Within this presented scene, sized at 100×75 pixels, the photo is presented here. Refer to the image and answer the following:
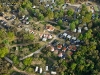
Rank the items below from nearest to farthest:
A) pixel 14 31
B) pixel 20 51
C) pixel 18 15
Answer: pixel 20 51 → pixel 14 31 → pixel 18 15

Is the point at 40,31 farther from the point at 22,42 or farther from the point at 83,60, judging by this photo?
the point at 83,60

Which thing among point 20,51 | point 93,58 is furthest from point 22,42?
point 93,58

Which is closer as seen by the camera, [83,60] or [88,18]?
[83,60]

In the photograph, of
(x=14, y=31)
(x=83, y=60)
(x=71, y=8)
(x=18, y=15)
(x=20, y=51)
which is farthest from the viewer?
(x=71, y=8)

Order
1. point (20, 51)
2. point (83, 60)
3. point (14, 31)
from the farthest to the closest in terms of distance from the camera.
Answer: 1. point (14, 31)
2. point (20, 51)
3. point (83, 60)

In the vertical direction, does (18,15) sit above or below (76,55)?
above

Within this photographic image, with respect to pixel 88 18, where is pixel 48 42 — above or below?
below

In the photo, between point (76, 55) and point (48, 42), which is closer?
point (76, 55)

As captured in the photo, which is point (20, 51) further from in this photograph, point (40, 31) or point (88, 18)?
point (88, 18)

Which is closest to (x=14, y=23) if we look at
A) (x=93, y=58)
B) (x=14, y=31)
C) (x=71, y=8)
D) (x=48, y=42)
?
(x=14, y=31)
